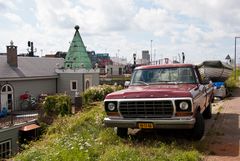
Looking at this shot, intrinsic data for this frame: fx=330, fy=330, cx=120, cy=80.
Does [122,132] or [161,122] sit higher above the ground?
[161,122]

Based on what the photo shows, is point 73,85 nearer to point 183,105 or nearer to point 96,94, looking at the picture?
point 96,94

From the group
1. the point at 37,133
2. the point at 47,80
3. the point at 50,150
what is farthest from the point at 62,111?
the point at 50,150

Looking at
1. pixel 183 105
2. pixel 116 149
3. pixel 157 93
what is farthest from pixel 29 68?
pixel 116 149

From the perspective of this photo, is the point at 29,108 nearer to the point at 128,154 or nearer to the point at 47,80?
the point at 47,80

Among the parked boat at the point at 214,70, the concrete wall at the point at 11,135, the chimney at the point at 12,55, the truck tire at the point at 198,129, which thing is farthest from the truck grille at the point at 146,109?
the chimney at the point at 12,55

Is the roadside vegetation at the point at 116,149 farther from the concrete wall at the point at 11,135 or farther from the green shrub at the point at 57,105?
the green shrub at the point at 57,105

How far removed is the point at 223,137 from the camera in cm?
799

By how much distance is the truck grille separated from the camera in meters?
7.00

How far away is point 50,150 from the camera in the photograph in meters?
6.53

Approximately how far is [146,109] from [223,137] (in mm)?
2226

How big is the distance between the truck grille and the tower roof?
2722 centimetres

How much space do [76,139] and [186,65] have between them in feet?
11.8

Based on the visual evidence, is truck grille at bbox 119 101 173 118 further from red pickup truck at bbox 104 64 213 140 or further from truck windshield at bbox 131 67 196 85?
truck windshield at bbox 131 67 196 85

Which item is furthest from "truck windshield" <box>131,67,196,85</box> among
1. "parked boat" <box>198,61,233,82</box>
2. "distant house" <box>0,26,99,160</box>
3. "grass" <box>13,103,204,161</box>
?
"distant house" <box>0,26,99,160</box>
